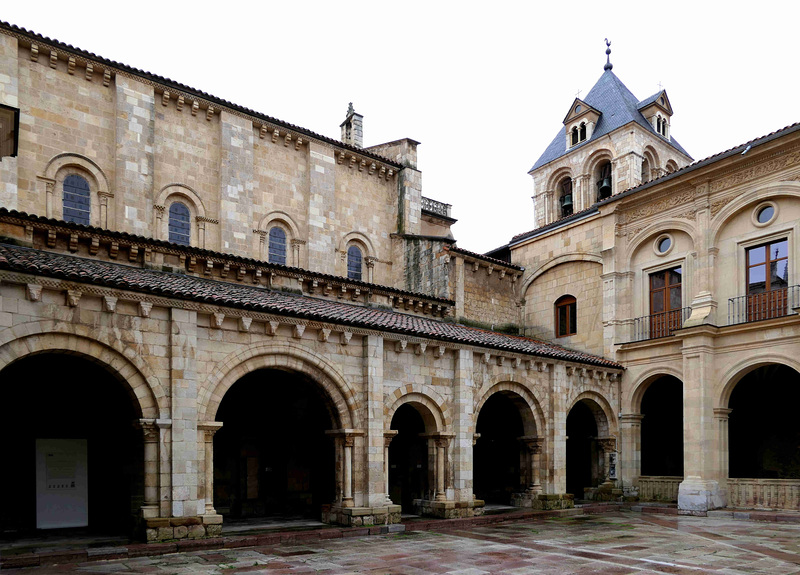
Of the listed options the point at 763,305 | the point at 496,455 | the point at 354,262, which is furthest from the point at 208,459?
the point at 763,305

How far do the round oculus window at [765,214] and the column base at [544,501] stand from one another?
10.1 metres

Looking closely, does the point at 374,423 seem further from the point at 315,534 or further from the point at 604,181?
the point at 604,181

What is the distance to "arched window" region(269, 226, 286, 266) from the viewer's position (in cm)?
2255

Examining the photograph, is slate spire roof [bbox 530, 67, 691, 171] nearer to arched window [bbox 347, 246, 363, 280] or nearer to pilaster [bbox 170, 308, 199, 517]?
arched window [bbox 347, 246, 363, 280]

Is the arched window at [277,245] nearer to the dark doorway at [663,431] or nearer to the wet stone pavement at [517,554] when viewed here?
the wet stone pavement at [517,554]

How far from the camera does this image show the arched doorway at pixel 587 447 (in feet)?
75.5

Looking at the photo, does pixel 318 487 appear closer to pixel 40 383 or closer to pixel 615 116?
pixel 40 383

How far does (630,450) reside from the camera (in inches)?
902

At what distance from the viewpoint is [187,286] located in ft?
49.2

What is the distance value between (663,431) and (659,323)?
5270 millimetres

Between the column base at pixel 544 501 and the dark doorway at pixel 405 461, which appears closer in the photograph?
the column base at pixel 544 501

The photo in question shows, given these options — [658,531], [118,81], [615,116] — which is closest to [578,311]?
[658,531]

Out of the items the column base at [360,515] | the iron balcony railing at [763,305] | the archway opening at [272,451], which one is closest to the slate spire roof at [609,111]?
the iron balcony railing at [763,305]

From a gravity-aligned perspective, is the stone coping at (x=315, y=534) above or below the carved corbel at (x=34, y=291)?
below
